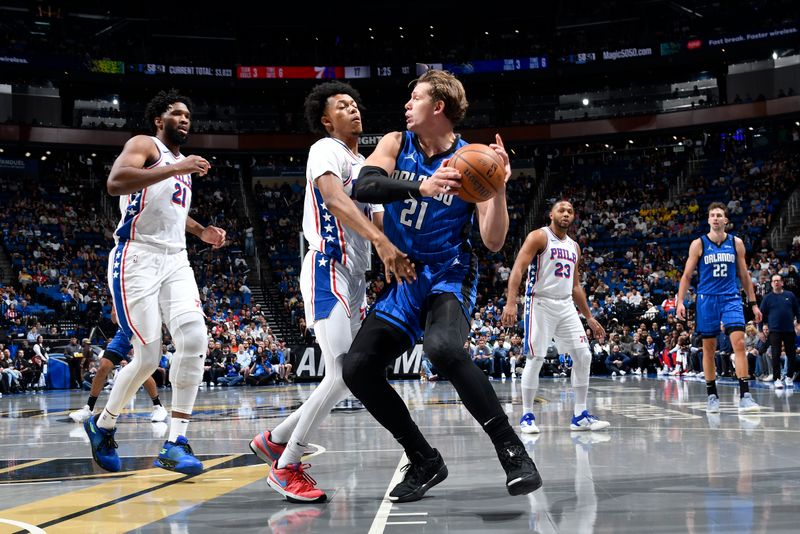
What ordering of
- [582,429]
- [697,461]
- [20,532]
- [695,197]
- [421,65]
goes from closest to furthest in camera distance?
1. [20,532]
2. [697,461]
3. [582,429]
4. [695,197]
5. [421,65]

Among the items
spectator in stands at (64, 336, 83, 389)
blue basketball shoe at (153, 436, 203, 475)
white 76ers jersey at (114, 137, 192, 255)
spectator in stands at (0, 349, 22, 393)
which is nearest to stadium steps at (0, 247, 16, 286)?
spectator in stands at (64, 336, 83, 389)

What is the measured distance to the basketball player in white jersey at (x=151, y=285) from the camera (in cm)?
513

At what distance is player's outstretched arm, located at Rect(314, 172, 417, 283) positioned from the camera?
150 inches

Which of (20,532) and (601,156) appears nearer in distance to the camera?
(20,532)

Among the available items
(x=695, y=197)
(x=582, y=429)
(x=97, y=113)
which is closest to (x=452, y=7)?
(x=695, y=197)

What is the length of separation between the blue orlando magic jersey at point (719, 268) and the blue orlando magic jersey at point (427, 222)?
243 inches

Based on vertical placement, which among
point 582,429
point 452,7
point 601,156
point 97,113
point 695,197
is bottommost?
point 582,429

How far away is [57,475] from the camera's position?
5223 millimetres

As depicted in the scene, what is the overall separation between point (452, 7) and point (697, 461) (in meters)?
37.1

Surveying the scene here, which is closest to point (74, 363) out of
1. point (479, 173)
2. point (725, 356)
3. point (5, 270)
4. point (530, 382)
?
point (5, 270)

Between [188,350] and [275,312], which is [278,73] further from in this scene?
[188,350]

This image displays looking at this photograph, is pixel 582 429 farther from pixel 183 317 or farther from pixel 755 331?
pixel 755 331

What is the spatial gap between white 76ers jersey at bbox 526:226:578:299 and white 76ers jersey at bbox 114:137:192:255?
378 centimetres

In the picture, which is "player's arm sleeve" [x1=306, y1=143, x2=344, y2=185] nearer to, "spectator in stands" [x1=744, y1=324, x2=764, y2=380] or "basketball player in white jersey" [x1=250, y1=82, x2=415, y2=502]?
"basketball player in white jersey" [x1=250, y1=82, x2=415, y2=502]
